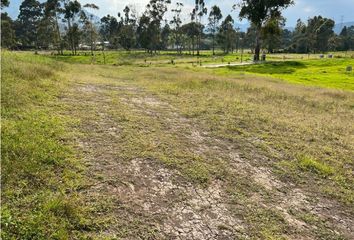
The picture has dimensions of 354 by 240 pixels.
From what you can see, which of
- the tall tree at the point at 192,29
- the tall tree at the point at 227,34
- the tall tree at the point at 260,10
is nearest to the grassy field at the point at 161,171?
the tall tree at the point at 260,10

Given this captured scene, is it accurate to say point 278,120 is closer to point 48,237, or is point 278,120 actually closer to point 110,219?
point 110,219

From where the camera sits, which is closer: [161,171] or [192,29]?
[161,171]

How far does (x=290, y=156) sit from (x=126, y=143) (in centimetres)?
428

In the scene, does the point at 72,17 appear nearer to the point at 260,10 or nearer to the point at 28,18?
the point at 28,18

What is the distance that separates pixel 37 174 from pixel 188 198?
8.80ft

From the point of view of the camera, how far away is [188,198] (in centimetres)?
605

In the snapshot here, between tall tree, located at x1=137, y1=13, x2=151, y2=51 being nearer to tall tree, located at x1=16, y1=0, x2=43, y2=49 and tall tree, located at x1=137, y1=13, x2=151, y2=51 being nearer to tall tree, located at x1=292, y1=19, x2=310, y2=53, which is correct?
tall tree, located at x1=16, y1=0, x2=43, y2=49

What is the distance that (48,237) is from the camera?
4492mm

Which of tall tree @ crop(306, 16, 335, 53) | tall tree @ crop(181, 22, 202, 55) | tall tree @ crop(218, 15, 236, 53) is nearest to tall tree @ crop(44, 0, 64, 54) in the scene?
tall tree @ crop(181, 22, 202, 55)

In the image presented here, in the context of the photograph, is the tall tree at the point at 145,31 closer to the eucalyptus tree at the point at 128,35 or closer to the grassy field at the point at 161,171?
the eucalyptus tree at the point at 128,35

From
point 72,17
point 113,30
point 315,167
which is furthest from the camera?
point 113,30

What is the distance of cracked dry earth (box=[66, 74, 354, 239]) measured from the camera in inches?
206

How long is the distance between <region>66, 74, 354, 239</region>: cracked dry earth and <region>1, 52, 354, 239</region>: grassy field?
2 cm

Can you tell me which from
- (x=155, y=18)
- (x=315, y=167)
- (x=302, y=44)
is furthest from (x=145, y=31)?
(x=315, y=167)
